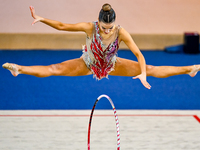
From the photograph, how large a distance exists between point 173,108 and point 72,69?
201 centimetres

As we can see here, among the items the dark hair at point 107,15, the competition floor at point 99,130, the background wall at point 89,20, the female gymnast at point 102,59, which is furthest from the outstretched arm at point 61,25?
the background wall at point 89,20

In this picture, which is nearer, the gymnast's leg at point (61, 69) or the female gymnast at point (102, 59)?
the female gymnast at point (102, 59)

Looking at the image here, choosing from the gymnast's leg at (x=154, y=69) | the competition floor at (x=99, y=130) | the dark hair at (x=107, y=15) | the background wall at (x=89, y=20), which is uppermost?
the background wall at (x=89, y=20)

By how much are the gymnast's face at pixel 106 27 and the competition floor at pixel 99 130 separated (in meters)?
1.32

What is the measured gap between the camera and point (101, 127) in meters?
3.75

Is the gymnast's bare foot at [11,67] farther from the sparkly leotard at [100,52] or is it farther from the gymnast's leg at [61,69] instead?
the sparkly leotard at [100,52]

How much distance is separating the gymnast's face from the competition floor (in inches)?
52.0

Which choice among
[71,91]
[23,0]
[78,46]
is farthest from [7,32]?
[71,91]

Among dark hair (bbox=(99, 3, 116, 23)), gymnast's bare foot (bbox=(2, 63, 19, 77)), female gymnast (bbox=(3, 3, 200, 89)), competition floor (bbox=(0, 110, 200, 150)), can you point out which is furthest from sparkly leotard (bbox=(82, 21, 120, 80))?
competition floor (bbox=(0, 110, 200, 150))

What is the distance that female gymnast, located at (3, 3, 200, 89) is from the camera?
254 centimetres

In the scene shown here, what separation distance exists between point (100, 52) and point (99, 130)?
4.09ft

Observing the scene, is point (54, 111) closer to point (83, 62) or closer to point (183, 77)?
point (83, 62)

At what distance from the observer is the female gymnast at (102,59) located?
8.34ft

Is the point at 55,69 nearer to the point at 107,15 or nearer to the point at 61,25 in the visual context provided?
the point at 61,25
